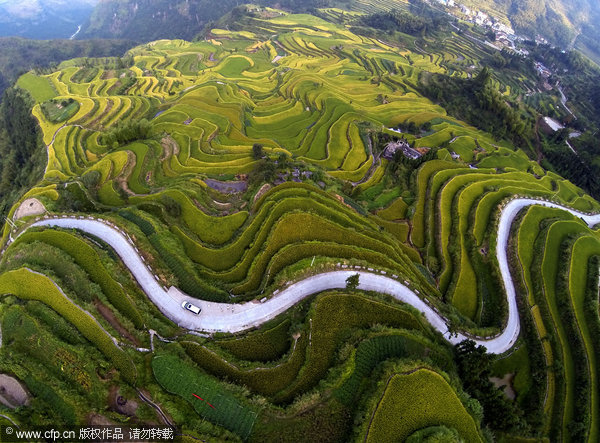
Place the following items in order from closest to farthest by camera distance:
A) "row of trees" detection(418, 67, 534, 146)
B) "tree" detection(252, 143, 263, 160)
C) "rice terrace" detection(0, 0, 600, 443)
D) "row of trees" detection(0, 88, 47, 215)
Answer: "rice terrace" detection(0, 0, 600, 443) → "tree" detection(252, 143, 263, 160) → "row of trees" detection(0, 88, 47, 215) → "row of trees" detection(418, 67, 534, 146)

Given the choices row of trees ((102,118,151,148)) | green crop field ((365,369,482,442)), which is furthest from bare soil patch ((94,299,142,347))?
row of trees ((102,118,151,148))

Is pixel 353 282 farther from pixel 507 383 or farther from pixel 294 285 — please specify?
pixel 507 383

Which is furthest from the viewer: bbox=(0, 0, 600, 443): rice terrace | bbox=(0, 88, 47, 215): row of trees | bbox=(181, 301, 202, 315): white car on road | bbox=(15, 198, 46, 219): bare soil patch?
bbox=(0, 88, 47, 215): row of trees

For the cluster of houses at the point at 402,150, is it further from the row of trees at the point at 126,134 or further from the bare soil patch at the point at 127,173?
the bare soil patch at the point at 127,173

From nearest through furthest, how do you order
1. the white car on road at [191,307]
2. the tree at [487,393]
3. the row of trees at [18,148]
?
the tree at [487,393] → the white car on road at [191,307] → the row of trees at [18,148]

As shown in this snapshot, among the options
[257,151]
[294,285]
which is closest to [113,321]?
[294,285]

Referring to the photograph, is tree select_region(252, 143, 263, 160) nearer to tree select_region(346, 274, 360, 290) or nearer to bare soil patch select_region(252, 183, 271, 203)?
bare soil patch select_region(252, 183, 271, 203)

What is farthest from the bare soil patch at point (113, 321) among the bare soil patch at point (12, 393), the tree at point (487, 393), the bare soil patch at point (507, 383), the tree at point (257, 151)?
the bare soil patch at point (507, 383)

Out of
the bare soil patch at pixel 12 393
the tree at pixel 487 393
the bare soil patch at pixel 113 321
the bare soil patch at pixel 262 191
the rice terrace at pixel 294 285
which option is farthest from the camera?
the bare soil patch at pixel 262 191
